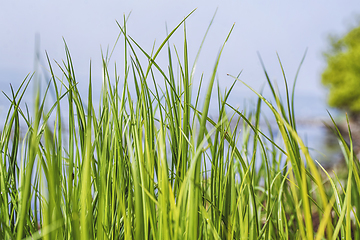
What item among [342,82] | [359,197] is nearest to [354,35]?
[342,82]

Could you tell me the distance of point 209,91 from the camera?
12.9 inches

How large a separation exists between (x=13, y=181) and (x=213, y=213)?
40 cm

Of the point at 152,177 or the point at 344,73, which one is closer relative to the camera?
the point at 152,177

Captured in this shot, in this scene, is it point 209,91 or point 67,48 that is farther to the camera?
point 67,48

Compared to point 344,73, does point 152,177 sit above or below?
below

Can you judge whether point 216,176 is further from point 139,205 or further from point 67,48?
point 67,48

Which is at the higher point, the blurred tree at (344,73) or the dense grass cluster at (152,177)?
the blurred tree at (344,73)

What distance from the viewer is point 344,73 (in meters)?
10.0

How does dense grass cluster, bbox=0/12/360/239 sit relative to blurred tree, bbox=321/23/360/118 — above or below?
below

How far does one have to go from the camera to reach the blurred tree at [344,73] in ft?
28.3

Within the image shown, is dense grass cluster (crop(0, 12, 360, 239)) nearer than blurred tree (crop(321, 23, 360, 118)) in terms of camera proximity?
Yes

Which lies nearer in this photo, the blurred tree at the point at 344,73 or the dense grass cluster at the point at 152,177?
the dense grass cluster at the point at 152,177

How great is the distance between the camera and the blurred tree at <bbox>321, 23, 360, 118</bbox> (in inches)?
340

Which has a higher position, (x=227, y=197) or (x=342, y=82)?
(x=342, y=82)
